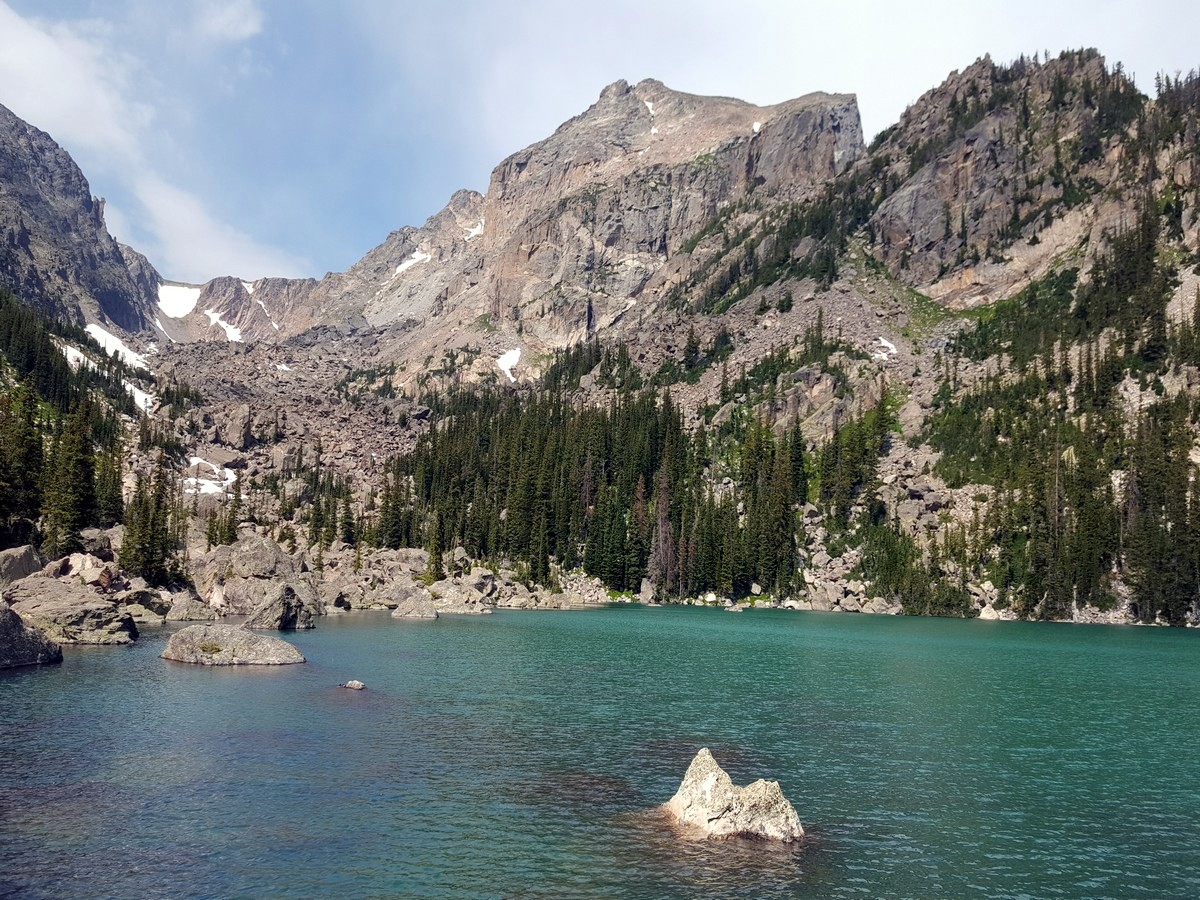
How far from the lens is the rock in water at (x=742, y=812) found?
25781mm

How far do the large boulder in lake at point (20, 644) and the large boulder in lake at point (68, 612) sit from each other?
37.3ft

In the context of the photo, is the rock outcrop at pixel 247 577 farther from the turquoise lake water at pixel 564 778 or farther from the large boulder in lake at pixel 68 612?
the turquoise lake water at pixel 564 778

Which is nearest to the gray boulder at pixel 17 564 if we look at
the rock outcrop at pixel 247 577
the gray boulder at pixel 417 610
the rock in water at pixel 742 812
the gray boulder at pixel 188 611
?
the gray boulder at pixel 188 611

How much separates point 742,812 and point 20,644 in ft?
159

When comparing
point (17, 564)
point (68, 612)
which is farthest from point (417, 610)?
point (68, 612)

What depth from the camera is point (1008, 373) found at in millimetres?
199875

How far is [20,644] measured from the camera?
51312 mm

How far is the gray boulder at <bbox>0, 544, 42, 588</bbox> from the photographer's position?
71625mm

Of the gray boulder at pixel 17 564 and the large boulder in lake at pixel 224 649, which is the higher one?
the gray boulder at pixel 17 564

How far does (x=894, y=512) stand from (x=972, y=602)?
90.8 feet

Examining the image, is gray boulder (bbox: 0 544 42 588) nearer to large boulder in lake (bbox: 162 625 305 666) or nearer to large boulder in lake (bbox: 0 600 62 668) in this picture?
large boulder in lake (bbox: 0 600 62 668)

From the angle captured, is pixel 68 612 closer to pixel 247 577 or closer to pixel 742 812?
pixel 247 577

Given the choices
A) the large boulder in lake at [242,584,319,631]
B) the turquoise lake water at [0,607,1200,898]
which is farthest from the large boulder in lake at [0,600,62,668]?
the large boulder in lake at [242,584,319,631]

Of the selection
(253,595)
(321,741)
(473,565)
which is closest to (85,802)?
(321,741)
